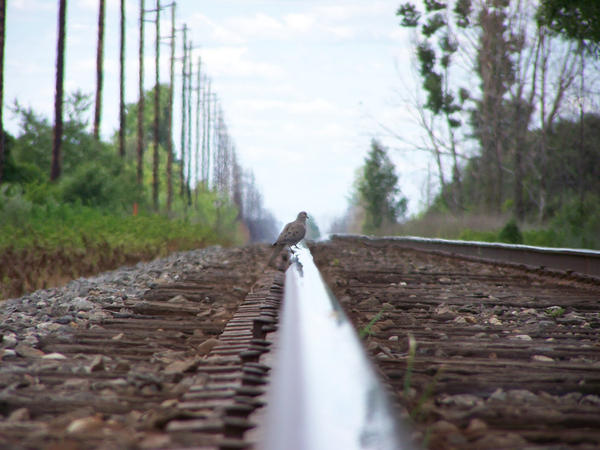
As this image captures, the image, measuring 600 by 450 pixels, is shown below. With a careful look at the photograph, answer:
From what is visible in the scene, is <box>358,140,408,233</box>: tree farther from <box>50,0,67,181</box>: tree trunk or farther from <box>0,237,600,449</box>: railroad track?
<box>0,237,600,449</box>: railroad track

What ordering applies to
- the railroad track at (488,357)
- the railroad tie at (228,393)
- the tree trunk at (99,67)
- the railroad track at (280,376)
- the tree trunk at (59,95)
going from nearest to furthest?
the railroad tie at (228,393)
the railroad track at (280,376)
the railroad track at (488,357)
the tree trunk at (59,95)
the tree trunk at (99,67)

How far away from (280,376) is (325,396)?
1.39ft

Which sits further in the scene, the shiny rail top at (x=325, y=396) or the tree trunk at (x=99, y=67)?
the tree trunk at (x=99, y=67)

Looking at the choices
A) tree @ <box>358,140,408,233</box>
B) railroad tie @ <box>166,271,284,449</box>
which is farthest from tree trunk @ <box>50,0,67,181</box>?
tree @ <box>358,140,408,233</box>

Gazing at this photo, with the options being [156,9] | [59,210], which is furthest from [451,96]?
[59,210]

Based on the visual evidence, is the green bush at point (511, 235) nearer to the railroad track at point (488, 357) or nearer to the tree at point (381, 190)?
the railroad track at point (488, 357)

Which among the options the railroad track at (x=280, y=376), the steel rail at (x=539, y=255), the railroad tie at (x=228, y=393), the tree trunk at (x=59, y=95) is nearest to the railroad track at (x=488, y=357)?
the railroad track at (x=280, y=376)

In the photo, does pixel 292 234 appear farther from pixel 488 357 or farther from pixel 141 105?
pixel 141 105

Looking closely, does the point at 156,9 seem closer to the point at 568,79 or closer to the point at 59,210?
the point at 568,79

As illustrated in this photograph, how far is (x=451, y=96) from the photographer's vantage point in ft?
116

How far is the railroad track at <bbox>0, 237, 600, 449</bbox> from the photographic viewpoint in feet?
6.38

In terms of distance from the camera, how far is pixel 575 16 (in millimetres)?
15211

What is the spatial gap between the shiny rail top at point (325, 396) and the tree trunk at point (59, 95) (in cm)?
1814

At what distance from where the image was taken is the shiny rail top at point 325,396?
5.59ft
